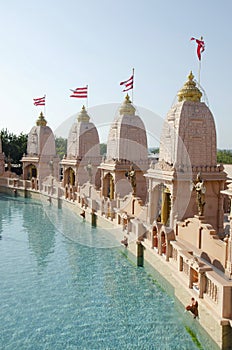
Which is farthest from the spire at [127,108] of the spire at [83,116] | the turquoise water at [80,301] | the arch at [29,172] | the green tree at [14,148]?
the green tree at [14,148]

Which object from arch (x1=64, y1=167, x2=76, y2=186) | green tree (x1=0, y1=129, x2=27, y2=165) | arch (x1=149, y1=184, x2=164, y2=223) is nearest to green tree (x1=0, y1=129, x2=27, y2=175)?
green tree (x1=0, y1=129, x2=27, y2=165)

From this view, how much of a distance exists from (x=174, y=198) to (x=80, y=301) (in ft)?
20.9

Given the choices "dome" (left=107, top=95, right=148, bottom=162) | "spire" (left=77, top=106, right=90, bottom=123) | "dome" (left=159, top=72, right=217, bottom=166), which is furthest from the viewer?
"spire" (left=77, top=106, right=90, bottom=123)

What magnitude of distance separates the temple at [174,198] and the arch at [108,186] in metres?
0.07

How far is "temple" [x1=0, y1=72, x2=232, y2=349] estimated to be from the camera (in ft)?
31.8

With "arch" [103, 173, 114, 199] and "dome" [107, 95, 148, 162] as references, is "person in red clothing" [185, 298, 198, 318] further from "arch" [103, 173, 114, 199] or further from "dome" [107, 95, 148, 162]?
"arch" [103, 173, 114, 199]

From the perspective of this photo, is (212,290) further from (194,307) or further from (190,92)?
(190,92)

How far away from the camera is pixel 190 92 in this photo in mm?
16062

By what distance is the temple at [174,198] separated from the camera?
382 inches

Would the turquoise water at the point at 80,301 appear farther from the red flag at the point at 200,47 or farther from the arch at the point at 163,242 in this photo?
the red flag at the point at 200,47

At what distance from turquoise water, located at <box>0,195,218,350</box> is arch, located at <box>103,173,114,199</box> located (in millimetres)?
6482

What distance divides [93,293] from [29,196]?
23.0 meters

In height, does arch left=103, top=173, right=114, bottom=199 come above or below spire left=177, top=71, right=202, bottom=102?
below

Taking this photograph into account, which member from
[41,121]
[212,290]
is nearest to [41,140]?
[41,121]
